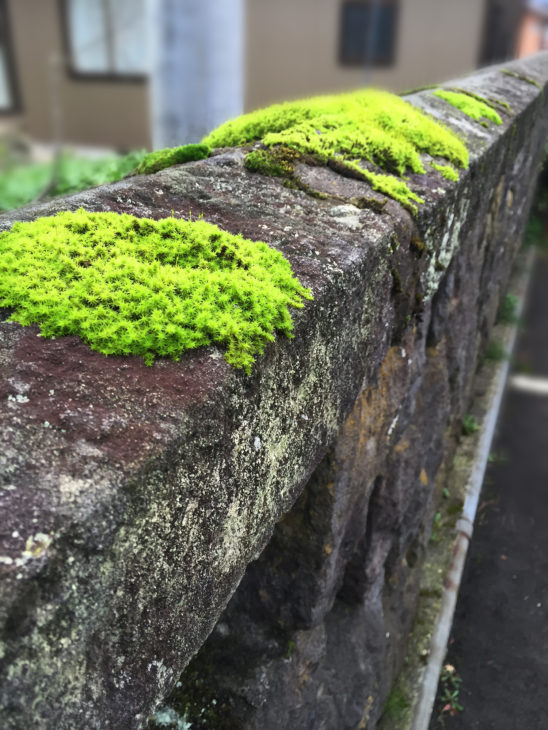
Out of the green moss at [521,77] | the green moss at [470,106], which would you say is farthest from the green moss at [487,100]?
the green moss at [521,77]

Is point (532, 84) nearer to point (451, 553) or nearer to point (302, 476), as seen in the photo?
point (451, 553)

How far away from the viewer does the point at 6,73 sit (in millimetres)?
7797

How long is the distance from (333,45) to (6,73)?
704 cm

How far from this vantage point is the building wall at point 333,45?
11750 mm

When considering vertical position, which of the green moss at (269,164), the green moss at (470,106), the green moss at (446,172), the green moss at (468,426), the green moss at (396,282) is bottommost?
the green moss at (468,426)

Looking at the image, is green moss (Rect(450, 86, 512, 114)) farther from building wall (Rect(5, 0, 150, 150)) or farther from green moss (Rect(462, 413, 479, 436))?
building wall (Rect(5, 0, 150, 150))

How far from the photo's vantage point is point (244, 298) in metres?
1.32

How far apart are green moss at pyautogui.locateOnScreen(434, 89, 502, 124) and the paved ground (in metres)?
2.69

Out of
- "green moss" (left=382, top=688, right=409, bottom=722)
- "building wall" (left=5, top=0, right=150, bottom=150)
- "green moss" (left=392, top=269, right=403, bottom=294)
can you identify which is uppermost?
"green moss" (left=392, top=269, right=403, bottom=294)

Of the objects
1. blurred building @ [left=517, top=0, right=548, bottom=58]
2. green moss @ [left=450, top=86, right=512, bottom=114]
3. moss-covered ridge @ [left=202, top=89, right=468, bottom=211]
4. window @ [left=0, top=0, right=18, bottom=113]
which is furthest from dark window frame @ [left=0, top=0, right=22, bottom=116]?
blurred building @ [left=517, top=0, right=548, bottom=58]

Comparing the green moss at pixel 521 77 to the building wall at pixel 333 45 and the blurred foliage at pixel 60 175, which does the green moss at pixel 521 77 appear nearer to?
the blurred foliage at pixel 60 175

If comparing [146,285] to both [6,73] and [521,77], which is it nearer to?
[521,77]

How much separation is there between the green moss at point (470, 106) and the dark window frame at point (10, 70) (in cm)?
578

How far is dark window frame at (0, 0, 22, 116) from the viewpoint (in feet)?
23.6
